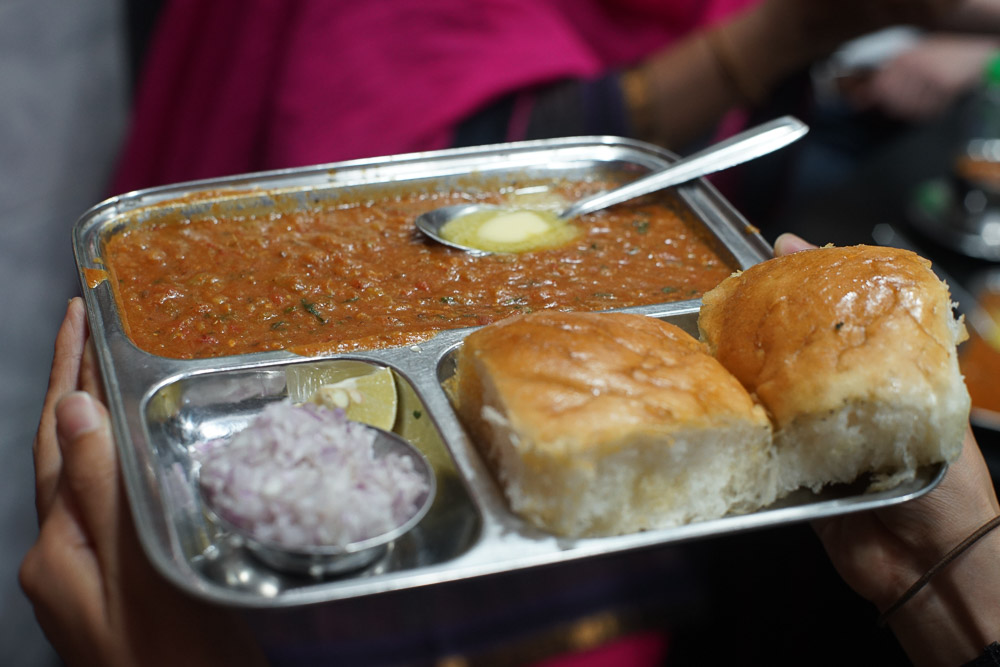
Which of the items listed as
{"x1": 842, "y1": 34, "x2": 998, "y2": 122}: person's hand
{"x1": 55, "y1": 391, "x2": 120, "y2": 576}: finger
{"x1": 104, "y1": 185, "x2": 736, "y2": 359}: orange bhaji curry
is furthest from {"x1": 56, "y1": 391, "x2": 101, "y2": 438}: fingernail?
{"x1": 842, "y1": 34, "x2": 998, "y2": 122}: person's hand

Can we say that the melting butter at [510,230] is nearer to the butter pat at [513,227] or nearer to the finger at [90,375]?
the butter pat at [513,227]

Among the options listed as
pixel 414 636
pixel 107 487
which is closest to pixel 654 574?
pixel 414 636

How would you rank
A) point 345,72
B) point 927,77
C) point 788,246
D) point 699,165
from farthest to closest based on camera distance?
1. point 927,77
2. point 345,72
3. point 699,165
4. point 788,246

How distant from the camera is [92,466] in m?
1.31

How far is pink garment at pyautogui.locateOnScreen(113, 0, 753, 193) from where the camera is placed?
300 cm

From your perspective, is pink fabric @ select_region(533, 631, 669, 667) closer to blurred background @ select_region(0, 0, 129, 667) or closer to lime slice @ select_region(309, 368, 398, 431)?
lime slice @ select_region(309, 368, 398, 431)

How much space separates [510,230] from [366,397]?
2.44 feet

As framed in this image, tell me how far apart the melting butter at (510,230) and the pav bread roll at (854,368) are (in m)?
0.69

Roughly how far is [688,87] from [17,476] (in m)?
3.44

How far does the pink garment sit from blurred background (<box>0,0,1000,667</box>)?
0.72 meters

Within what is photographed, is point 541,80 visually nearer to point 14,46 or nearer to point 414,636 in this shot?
point 414,636

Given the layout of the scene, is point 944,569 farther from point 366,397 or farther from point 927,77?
point 927,77

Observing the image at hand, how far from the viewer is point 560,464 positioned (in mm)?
1236

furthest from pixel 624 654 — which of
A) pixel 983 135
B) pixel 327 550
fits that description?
pixel 983 135
